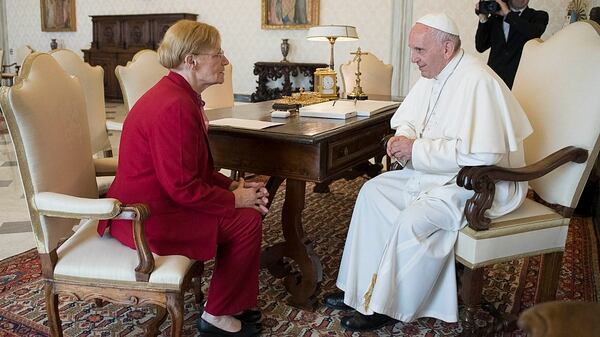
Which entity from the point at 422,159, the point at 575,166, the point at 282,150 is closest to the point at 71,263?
the point at 282,150

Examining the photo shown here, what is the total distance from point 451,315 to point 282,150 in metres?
0.99

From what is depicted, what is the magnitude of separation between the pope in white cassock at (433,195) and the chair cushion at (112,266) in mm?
824

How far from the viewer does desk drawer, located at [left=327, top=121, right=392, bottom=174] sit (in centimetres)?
230

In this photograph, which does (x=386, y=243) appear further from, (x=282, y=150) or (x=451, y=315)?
(x=282, y=150)

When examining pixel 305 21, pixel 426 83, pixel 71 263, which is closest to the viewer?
pixel 71 263

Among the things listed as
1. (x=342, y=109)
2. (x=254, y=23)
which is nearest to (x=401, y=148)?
(x=342, y=109)

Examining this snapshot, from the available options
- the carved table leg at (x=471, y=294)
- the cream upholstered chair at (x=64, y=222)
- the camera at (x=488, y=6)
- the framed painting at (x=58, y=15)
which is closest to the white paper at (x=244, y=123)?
the cream upholstered chair at (x=64, y=222)

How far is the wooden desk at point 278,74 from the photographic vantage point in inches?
340

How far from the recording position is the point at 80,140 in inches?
79.0

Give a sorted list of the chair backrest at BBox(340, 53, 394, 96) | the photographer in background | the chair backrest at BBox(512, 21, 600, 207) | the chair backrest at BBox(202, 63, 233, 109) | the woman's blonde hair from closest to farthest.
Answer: the woman's blonde hair < the chair backrest at BBox(512, 21, 600, 207) < the photographer in background < the chair backrest at BBox(202, 63, 233, 109) < the chair backrest at BBox(340, 53, 394, 96)

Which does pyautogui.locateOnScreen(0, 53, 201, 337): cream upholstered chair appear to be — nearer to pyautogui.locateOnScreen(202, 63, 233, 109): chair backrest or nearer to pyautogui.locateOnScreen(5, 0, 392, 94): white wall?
pyautogui.locateOnScreen(202, 63, 233, 109): chair backrest

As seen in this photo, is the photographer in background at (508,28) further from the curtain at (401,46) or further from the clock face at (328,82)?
the curtain at (401,46)

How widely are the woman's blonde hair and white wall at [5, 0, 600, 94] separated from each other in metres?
5.59

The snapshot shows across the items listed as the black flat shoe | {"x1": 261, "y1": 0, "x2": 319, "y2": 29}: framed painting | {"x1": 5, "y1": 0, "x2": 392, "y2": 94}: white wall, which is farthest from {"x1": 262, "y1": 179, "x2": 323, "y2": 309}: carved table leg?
{"x1": 261, "y1": 0, "x2": 319, "y2": 29}: framed painting
